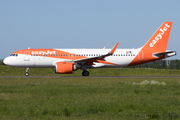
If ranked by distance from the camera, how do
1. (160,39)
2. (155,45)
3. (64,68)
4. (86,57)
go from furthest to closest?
(160,39), (155,45), (86,57), (64,68)

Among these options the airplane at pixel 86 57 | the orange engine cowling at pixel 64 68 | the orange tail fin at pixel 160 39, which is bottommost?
the orange engine cowling at pixel 64 68

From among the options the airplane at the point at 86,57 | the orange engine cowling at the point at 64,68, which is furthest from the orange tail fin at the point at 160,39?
the orange engine cowling at the point at 64,68

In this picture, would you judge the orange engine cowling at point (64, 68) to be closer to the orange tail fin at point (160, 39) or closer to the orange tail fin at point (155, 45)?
the orange tail fin at point (155, 45)

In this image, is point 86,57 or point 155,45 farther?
point 155,45

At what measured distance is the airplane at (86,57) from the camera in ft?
97.2

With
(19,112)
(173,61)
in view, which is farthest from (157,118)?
(173,61)

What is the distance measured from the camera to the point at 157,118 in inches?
318

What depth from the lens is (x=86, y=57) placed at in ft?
98.8

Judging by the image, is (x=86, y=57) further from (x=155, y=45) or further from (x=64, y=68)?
(x=155, y=45)

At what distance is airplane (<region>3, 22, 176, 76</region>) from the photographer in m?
29.6

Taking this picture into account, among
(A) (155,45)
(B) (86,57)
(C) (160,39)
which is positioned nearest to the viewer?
(B) (86,57)

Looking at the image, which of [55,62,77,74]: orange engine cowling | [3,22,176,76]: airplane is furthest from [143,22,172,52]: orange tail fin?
[55,62,77,74]: orange engine cowling

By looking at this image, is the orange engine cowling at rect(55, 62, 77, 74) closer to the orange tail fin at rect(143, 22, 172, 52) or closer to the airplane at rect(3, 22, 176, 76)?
the airplane at rect(3, 22, 176, 76)

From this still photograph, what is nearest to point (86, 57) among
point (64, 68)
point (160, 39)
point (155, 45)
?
point (64, 68)
